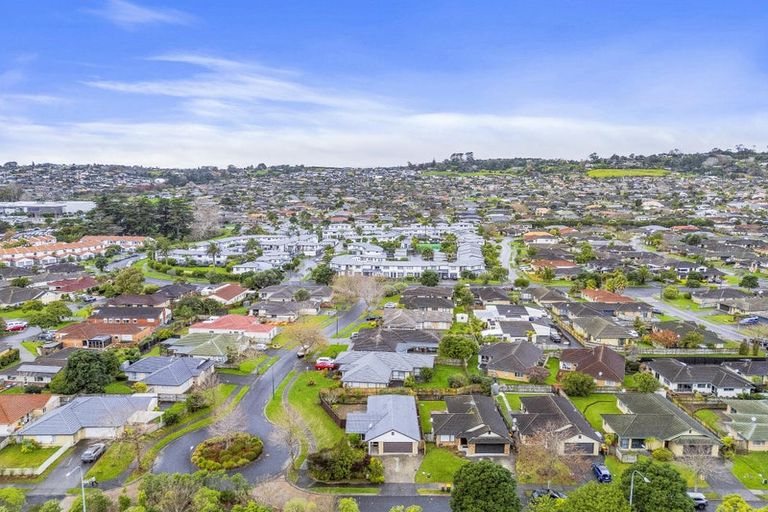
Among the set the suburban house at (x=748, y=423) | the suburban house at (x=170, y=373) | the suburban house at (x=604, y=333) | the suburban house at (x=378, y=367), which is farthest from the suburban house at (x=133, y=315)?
the suburban house at (x=748, y=423)

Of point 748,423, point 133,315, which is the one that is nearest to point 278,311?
point 133,315

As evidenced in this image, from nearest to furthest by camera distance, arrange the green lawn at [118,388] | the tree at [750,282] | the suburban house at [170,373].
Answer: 1. the suburban house at [170,373]
2. the green lawn at [118,388]
3. the tree at [750,282]

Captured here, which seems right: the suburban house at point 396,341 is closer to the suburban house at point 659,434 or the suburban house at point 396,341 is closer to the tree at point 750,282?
the suburban house at point 659,434

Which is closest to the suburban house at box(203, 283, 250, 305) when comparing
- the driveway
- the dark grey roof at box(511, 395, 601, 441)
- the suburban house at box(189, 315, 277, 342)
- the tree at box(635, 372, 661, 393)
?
the suburban house at box(189, 315, 277, 342)

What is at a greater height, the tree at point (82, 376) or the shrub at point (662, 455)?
the tree at point (82, 376)

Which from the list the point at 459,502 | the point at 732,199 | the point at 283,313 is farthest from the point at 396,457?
the point at 732,199

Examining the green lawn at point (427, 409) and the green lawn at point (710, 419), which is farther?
the green lawn at point (427, 409)

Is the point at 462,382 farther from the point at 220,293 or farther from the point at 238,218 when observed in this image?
the point at 238,218
